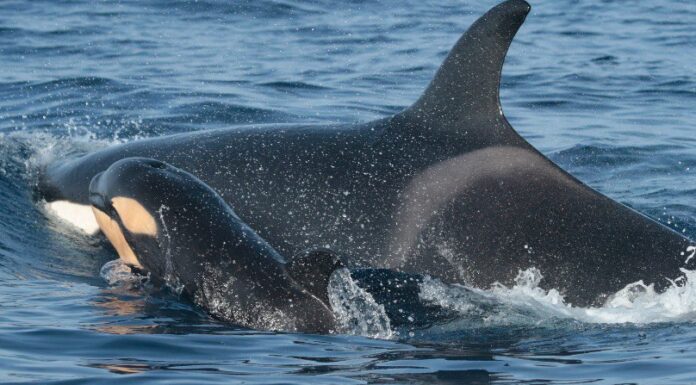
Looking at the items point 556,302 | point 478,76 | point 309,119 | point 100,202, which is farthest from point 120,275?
point 309,119

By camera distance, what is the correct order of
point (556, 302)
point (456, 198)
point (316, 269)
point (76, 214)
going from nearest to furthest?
1. point (316, 269)
2. point (556, 302)
3. point (456, 198)
4. point (76, 214)

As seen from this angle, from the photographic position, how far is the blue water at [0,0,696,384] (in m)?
8.21

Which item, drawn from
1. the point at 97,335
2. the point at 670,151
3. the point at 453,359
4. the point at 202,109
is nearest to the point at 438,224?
the point at 453,359

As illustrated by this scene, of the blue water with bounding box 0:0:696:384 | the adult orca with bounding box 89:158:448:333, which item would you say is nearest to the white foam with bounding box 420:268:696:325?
the blue water with bounding box 0:0:696:384

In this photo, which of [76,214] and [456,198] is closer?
[456,198]

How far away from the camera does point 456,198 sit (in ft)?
33.4

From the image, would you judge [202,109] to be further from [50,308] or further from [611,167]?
[50,308]

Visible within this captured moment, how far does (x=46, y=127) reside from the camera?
58.4ft

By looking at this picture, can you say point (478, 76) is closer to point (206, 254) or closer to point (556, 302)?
point (556, 302)

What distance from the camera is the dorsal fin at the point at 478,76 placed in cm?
1009

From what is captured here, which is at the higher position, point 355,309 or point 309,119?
point 309,119

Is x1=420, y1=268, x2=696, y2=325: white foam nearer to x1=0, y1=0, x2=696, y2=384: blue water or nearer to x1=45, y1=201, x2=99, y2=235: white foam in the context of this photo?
x1=0, y1=0, x2=696, y2=384: blue water

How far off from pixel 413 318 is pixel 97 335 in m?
2.36

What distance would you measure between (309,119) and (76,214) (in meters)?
6.56
